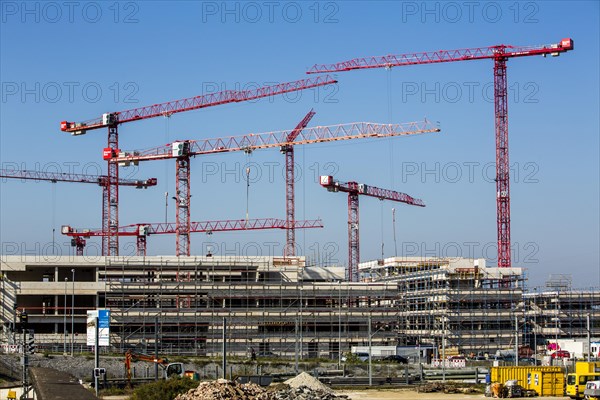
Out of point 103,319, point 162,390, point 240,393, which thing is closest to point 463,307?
point 103,319

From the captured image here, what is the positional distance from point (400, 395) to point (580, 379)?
1274cm

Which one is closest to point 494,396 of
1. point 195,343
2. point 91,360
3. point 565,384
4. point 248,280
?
point 565,384

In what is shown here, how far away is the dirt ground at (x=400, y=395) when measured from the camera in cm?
6775

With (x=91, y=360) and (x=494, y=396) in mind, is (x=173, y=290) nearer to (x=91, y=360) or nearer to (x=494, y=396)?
(x=91, y=360)

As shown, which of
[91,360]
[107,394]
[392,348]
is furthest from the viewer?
[392,348]

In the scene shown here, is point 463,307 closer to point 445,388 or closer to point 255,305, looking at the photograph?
point 255,305

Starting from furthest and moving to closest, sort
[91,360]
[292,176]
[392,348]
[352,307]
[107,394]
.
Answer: [292,176]
[352,307]
[392,348]
[91,360]
[107,394]

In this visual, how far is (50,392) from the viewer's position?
184ft

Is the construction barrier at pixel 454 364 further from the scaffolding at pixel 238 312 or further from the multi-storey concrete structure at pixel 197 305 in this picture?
the multi-storey concrete structure at pixel 197 305

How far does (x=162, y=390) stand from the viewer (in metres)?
55.1

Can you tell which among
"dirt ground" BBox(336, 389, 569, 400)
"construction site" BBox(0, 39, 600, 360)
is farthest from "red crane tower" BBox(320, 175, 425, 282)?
"dirt ground" BBox(336, 389, 569, 400)

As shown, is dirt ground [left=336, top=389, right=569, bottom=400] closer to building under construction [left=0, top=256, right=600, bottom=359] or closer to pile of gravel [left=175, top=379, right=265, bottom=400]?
pile of gravel [left=175, top=379, right=265, bottom=400]

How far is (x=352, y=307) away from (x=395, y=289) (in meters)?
7.60

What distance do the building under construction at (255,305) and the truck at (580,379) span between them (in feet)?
148
